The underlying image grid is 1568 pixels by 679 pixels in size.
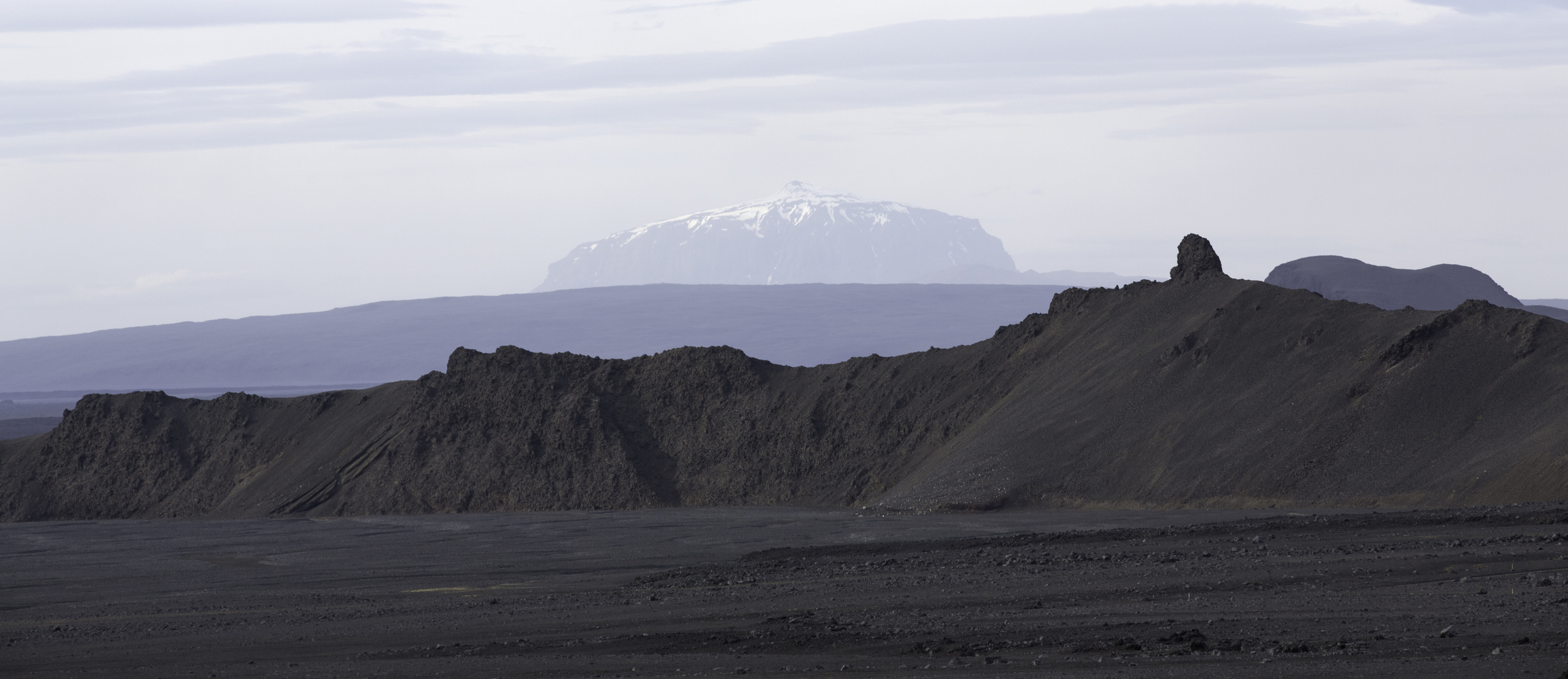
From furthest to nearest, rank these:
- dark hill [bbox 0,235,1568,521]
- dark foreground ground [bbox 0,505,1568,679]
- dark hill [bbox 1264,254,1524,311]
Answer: dark hill [bbox 1264,254,1524,311]
dark hill [bbox 0,235,1568,521]
dark foreground ground [bbox 0,505,1568,679]

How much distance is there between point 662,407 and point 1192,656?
35016 millimetres

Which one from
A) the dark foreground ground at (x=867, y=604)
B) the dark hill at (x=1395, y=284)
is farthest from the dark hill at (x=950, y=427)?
the dark hill at (x=1395, y=284)

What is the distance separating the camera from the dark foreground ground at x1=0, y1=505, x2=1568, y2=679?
43.2 ft

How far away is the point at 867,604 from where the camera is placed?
58.4 ft

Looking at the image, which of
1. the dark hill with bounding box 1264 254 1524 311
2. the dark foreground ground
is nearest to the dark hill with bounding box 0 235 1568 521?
the dark foreground ground

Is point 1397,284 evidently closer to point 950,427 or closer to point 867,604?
point 950,427

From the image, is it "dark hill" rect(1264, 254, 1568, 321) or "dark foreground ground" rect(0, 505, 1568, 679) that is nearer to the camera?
"dark foreground ground" rect(0, 505, 1568, 679)

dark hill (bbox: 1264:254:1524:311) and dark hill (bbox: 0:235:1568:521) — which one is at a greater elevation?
dark hill (bbox: 1264:254:1524:311)

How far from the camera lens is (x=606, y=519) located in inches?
1474

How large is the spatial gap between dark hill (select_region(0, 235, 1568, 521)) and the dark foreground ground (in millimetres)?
3301

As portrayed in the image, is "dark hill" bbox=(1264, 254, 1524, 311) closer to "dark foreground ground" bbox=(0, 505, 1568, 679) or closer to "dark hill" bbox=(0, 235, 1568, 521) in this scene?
"dark hill" bbox=(0, 235, 1568, 521)

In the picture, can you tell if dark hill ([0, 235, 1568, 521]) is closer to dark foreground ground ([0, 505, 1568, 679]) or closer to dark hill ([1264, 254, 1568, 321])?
dark foreground ground ([0, 505, 1568, 679])

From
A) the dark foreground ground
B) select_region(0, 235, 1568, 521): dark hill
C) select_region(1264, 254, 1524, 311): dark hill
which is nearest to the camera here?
the dark foreground ground

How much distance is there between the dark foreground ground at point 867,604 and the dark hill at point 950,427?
330cm
